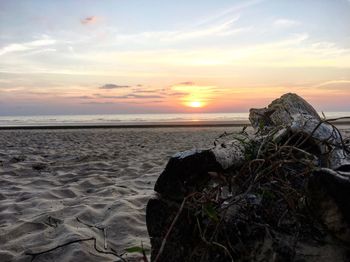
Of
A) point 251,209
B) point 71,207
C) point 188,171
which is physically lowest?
point 71,207

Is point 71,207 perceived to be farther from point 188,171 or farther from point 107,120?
point 107,120

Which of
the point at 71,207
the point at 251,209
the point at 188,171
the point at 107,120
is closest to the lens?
the point at 251,209

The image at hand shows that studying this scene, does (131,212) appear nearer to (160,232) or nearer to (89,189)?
(89,189)

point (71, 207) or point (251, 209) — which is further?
point (71, 207)

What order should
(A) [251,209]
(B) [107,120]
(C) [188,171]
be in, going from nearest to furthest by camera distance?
(A) [251,209], (C) [188,171], (B) [107,120]

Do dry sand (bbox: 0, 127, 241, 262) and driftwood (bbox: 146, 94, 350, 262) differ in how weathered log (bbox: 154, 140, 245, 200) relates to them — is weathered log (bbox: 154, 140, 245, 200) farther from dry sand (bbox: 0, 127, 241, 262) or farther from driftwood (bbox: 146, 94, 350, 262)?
dry sand (bbox: 0, 127, 241, 262)

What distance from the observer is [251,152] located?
2.41 meters

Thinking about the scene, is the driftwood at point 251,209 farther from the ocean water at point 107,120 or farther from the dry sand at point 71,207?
the ocean water at point 107,120

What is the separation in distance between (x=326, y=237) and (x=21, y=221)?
2881mm

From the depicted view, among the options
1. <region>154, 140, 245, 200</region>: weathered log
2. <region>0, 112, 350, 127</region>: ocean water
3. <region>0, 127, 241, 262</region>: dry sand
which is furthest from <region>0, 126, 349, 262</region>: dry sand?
<region>0, 112, 350, 127</region>: ocean water

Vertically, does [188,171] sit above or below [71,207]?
above

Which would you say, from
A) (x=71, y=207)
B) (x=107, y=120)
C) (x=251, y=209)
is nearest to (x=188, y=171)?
(x=251, y=209)

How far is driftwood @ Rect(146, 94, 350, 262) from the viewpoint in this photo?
69.7 inches

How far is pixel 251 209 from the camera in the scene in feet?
6.80
